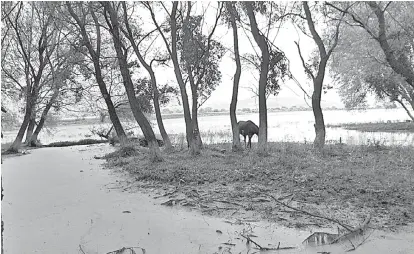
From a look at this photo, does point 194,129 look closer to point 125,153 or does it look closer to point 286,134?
point 125,153

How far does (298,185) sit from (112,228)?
166 inches

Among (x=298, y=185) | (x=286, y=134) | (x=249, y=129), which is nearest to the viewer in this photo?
(x=298, y=185)

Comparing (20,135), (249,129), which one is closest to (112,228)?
(249,129)

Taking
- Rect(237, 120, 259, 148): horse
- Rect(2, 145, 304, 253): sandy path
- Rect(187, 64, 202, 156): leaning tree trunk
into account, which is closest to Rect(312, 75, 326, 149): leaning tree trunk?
Rect(237, 120, 259, 148): horse

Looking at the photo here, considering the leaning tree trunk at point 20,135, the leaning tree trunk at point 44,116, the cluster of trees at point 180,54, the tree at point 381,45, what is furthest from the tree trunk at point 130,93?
the leaning tree trunk at point 44,116

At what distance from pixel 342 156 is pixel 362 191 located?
223 inches

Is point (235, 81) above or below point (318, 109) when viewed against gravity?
above

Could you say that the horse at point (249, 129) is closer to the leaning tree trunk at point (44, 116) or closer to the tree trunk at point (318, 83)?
the tree trunk at point (318, 83)

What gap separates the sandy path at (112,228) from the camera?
15.8ft

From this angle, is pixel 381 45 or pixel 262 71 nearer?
pixel 381 45

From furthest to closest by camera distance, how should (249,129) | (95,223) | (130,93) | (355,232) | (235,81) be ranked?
(249,129) → (235,81) → (130,93) → (95,223) → (355,232)

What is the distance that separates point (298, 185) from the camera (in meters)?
7.70

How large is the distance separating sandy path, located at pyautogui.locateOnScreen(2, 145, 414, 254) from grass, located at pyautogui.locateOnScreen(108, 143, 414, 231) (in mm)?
642

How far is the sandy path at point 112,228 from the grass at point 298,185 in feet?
2.11
